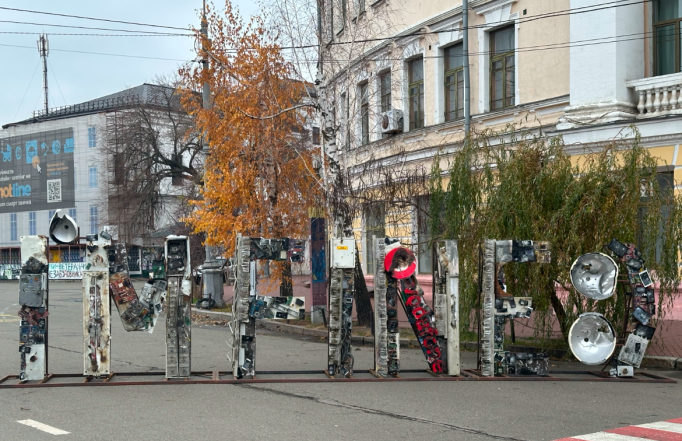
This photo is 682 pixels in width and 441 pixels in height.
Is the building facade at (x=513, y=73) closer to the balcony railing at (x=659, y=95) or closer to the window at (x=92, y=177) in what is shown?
the balcony railing at (x=659, y=95)

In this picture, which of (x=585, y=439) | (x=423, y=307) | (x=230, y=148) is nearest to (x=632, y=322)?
(x=423, y=307)

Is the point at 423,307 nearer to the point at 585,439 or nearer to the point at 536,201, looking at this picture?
the point at 536,201

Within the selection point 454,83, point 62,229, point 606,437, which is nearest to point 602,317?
point 606,437

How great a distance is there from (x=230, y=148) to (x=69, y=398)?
417 inches

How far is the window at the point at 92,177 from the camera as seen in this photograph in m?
58.9

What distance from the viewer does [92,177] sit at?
59.2 m

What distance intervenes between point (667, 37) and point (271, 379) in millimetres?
12204

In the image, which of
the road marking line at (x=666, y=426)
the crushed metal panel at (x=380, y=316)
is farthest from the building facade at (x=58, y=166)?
the road marking line at (x=666, y=426)

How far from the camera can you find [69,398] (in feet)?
28.3

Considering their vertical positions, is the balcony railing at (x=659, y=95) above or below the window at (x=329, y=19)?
below

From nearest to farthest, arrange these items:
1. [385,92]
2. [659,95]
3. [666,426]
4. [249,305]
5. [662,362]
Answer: [666,426]
[249,305]
[662,362]
[659,95]
[385,92]

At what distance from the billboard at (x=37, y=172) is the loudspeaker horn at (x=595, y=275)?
55.5 meters

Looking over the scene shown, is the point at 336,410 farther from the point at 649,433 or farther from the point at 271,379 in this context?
the point at 649,433

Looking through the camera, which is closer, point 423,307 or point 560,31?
point 423,307
